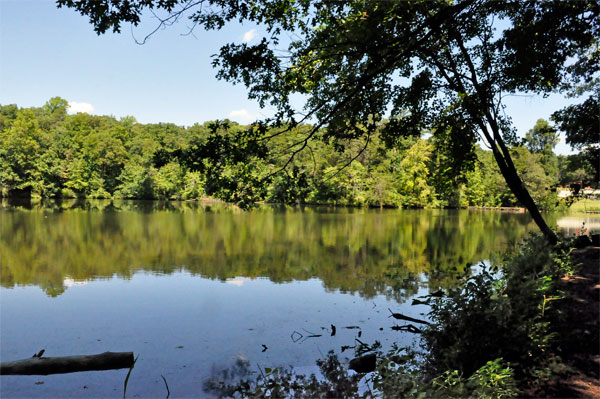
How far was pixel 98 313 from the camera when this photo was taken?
7555 mm

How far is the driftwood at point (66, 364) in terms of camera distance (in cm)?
484

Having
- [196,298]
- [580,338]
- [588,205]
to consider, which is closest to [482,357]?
[580,338]

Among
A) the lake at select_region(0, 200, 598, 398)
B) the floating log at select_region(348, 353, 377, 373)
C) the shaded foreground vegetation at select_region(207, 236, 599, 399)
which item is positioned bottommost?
the lake at select_region(0, 200, 598, 398)

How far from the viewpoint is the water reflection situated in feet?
34.5

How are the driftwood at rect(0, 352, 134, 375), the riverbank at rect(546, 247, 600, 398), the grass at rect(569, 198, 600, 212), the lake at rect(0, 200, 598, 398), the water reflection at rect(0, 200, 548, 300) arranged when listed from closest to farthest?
the riverbank at rect(546, 247, 600, 398) → the driftwood at rect(0, 352, 134, 375) → the lake at rect(0, 200, 598, 398) → the water reflection at rect(0, 200, 548, 300) → the grass at rect(569, 198, 600, 212)

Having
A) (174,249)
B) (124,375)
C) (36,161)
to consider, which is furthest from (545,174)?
(36,161)

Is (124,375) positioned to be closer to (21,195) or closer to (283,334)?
(283,334)

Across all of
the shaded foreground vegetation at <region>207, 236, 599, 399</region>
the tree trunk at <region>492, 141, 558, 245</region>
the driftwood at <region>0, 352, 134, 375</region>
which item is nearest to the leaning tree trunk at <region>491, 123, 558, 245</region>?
the tree trunk at <region>492, 141, 558, 245</region>

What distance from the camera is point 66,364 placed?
4988 millimetres

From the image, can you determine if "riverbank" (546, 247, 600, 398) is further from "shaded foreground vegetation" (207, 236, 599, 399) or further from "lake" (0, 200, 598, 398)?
"lake" (0, 200, 598, 398)

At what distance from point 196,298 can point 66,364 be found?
372 centimetres

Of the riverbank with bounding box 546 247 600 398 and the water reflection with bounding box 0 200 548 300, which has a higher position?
the riverbank with bounding box 546 247 600 398

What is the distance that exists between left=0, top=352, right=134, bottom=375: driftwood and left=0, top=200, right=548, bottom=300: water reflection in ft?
14.3

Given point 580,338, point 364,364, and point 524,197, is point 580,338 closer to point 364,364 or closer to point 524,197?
point 364,364
